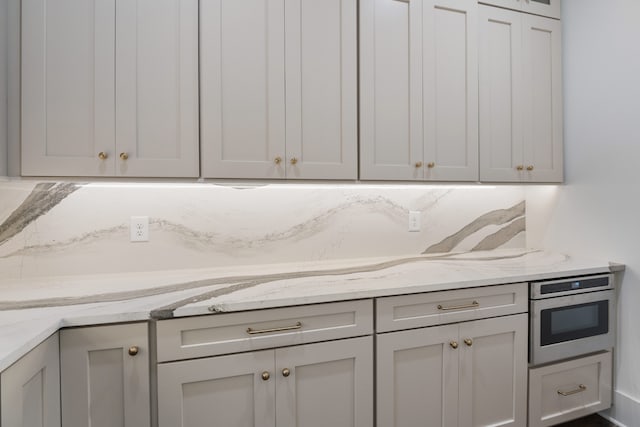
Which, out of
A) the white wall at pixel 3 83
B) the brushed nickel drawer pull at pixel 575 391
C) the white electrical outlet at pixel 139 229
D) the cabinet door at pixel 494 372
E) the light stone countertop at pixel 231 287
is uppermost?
the white wall at pixel 3 83

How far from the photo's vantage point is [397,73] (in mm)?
1765

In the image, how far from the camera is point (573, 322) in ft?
5.95

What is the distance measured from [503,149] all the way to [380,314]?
3.93ft

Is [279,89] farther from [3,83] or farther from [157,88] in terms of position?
[3,83]

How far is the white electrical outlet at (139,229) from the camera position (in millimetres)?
1712

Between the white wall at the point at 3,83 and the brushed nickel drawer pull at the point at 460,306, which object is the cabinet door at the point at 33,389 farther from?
Answer: the brushed nickel drawer pull at the point at 460,306

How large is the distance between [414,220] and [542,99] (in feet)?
3.28

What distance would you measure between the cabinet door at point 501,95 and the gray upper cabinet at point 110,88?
1464 millimetres

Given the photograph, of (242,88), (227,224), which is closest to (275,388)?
(227,224)

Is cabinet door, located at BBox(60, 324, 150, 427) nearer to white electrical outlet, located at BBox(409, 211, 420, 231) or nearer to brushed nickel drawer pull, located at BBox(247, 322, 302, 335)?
brushed nickel drawer pull, located at BBox(247, 322, 302, 335)

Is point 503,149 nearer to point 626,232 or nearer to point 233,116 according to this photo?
point 626,232

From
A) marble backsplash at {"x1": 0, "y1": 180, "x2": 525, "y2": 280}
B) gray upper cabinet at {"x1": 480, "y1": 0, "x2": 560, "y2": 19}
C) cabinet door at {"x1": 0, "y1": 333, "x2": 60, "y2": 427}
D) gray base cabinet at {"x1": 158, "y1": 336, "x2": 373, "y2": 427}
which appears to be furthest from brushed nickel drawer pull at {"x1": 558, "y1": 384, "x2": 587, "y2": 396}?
cabinet door at {"x1": 0, "y1": 333, "x2": 60, "y2": 427}

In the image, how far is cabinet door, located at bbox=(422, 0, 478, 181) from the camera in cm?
182

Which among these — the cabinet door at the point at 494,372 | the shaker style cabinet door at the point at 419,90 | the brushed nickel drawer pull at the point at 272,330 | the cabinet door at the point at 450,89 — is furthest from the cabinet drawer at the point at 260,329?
the cabinet door at the point at 450,89
